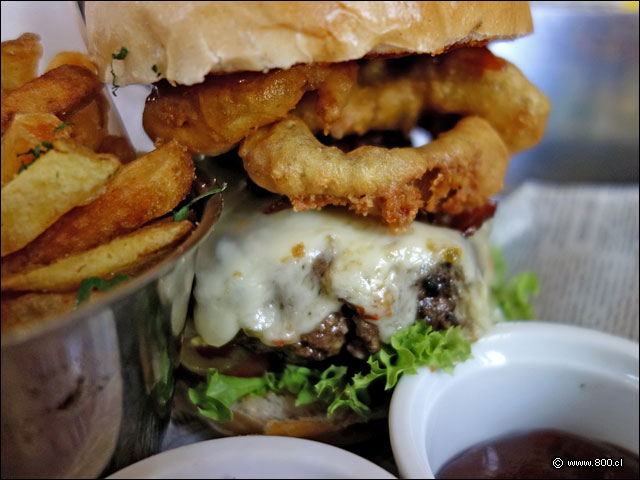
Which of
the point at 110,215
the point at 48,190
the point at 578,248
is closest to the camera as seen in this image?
the point at 48,190

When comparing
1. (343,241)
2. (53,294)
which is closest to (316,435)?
(343,241)

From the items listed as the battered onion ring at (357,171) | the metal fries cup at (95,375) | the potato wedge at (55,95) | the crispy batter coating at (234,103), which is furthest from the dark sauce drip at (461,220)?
the potato wedge at (55,95)

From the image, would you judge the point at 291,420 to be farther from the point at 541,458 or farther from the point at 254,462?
the point at 541,458

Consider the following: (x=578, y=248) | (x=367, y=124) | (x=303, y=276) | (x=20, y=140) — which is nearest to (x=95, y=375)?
(x=20, y=140)

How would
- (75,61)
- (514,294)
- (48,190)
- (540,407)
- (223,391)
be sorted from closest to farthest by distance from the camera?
(48,190), (75,61), (223,391), (540,407), (514,294)

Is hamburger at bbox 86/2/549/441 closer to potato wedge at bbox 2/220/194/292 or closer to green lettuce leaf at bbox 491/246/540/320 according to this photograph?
potato wedge at bbox 2/220/194/292

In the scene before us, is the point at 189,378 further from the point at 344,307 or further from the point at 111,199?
the point at 111,199

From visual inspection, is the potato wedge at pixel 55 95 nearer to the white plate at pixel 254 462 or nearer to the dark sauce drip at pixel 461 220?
the white plate at pixel 254 462
